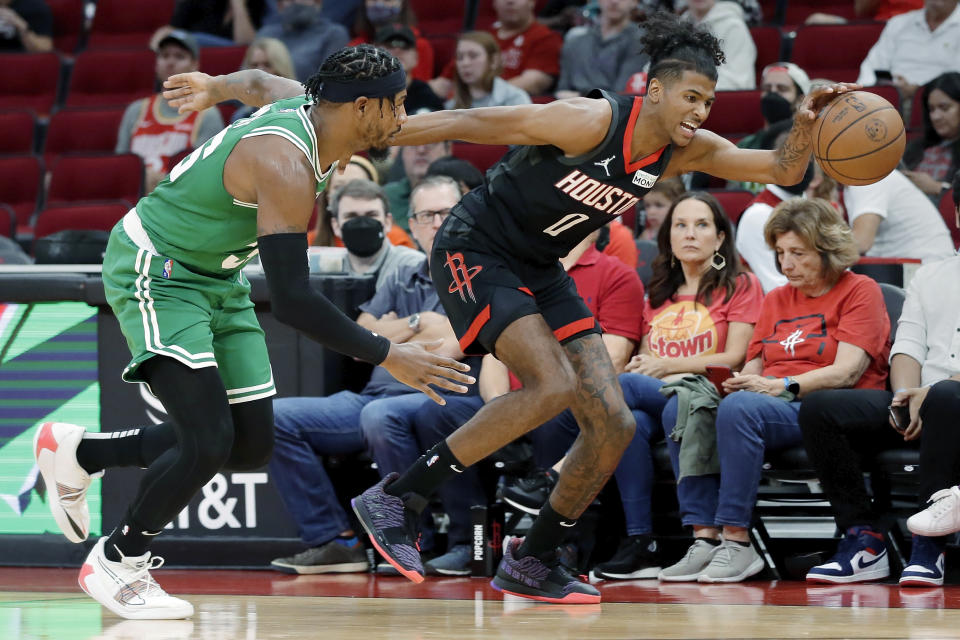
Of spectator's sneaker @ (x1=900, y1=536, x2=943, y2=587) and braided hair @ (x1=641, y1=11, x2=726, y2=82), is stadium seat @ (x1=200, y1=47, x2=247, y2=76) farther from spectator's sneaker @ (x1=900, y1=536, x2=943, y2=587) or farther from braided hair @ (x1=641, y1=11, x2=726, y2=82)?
spectator's sneaker @ (x1=900, y1=536, x2=943, y2=587)

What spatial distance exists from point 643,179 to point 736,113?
409cm

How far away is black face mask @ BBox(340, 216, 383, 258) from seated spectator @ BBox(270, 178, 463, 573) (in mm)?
483

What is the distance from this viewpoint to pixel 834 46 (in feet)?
28.3

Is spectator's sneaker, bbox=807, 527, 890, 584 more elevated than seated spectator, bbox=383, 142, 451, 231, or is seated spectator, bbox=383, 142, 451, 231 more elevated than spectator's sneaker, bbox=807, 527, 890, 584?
seated spectator, bbox=383, 142, 451, 231

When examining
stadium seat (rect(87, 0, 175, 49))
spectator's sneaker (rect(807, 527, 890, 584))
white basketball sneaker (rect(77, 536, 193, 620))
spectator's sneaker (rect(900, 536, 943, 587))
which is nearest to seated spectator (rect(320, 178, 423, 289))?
white basketball sneaker (rect(77, 536, 193, 620))

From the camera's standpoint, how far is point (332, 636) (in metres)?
3.47

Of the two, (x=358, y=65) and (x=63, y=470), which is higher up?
(x=358, y=65)

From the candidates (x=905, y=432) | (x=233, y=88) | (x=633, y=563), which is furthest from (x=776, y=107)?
(x=233, y=88)

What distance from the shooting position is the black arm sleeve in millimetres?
3621

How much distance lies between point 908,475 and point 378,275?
97.8 inches

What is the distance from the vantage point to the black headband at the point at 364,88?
12.5 ft

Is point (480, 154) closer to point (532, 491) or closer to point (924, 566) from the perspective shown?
point (532, 491)

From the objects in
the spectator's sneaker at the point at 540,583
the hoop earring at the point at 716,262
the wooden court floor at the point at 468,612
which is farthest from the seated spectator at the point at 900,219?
the spectator's sneaker at the point at 540,583

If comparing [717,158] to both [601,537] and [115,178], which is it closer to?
[601,537]
